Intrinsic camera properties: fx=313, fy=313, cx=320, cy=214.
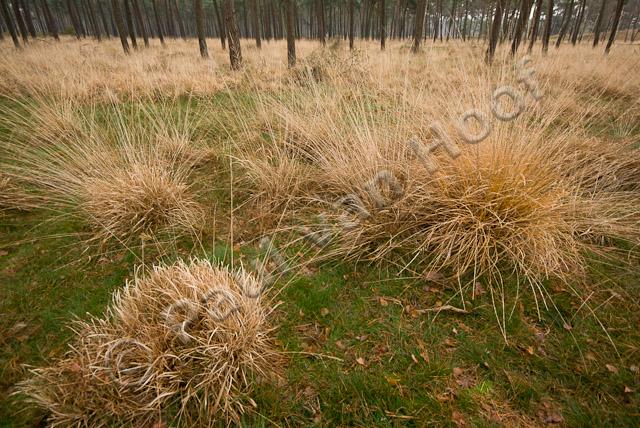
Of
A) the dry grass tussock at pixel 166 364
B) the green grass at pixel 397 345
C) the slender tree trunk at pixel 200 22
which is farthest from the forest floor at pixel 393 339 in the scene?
the slender tree trunk at pixel 200 22

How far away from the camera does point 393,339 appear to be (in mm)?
1754

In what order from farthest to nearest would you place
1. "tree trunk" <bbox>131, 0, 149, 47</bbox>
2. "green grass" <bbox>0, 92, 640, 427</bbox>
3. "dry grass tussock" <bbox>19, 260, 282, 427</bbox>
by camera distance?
1. "tree trunk" <bbox>131, 0, 149, 47</bbox>
2. "green grass" <bbox>0, 92, 640, 427</bbox>
3. "dry grass tussock" <bbox>19, 260, 282, 427</bbox>

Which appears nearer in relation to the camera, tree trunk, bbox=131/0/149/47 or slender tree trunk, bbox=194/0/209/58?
slender tree trunk, bbox=194/0/209/58

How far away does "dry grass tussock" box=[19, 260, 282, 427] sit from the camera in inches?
52.0

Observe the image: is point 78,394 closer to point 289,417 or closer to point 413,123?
point 289,417

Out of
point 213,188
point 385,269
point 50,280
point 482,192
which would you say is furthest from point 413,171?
point 50,280

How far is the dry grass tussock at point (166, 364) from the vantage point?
132 cm

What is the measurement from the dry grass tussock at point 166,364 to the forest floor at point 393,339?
14 centimetres

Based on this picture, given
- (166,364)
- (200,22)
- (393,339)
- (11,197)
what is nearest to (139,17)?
(200,22)

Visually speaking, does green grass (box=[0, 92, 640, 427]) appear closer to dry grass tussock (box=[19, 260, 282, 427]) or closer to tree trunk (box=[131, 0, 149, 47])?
dry grass tussock (box=[19, 260, 282, 427])

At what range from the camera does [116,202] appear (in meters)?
2.42

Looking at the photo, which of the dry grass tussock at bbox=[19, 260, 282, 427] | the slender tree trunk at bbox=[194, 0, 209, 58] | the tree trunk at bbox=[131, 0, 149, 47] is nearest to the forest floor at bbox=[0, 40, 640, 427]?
the dry grass tussock at bbox=[19, 260, 282, 427]

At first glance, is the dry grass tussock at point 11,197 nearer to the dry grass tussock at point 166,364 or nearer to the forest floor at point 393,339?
the forest floor at point 393,339

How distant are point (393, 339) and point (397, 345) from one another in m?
0.04
